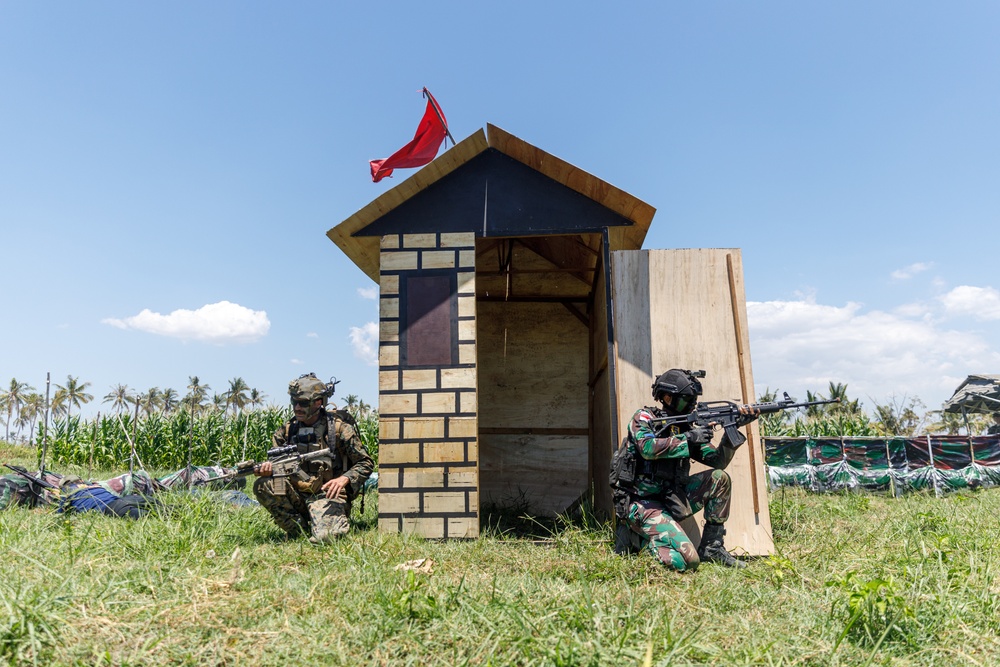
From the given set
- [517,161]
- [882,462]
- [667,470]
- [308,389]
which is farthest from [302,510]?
[882,462]

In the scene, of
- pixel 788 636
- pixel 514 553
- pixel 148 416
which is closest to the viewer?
pixel 788 636

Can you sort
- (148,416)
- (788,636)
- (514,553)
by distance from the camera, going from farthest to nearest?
(148,416) < (514,553) < (788,636)

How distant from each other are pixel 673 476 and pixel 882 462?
8.97 m

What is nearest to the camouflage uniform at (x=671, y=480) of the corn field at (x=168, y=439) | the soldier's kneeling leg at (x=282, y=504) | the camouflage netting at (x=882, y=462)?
the soldier's kneeling leg at (x=282, y=504)

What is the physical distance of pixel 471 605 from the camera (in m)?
3.38

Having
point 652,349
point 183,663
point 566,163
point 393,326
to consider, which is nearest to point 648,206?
point 566,163

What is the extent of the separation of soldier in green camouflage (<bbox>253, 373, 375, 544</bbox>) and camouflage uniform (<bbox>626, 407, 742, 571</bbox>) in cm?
263

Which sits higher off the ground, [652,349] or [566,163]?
[566,163]

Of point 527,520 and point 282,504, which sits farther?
point 527,520

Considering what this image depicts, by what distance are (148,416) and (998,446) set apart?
2056 cm

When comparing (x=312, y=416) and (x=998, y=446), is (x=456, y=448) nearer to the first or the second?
(x=312, y=416)

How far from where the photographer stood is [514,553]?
17.0 ft

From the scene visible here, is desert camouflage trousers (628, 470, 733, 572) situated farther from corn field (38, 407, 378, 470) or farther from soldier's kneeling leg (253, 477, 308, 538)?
corn field (38, 407, 378, 470)

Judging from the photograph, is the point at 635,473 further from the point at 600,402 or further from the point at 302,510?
the point at 302,510
